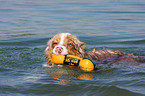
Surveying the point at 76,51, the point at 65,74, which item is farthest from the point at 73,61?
the point at 76,51

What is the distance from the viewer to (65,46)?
7.56 metres

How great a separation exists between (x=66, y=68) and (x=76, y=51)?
0.55 m

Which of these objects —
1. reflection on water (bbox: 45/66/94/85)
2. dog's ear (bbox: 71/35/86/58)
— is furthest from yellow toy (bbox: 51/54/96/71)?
dog's ear (bbox: 71/35/86/58)

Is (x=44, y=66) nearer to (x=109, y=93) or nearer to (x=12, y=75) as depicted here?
(x=12, y=75)

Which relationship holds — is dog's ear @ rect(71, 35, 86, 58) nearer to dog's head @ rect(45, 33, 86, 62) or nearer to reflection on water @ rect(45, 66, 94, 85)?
dog's head @ rect(45, 33, 86, 62)

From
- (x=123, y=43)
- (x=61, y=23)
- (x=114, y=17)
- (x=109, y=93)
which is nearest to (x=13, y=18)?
(x=61, y=23)

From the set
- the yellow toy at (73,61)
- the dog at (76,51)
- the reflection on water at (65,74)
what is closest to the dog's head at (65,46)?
the dog at (76,51)

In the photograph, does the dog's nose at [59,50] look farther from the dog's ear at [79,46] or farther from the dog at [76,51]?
the dog's ear at [79,46]

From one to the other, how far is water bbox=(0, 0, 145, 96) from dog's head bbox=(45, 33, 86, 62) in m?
0.50

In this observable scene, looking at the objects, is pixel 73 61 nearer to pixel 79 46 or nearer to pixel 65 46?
pixel 65 46

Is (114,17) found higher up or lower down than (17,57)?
higher up

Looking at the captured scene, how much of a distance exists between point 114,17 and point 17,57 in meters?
11.0

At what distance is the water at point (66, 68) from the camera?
6.48 meters

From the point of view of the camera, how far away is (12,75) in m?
7.48
